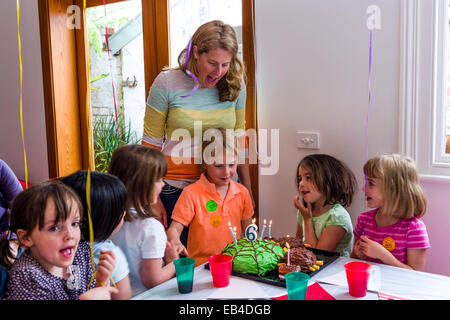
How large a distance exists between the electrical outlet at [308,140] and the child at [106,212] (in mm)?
1046

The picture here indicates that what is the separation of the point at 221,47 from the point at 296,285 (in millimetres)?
838

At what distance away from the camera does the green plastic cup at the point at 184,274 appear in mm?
1137

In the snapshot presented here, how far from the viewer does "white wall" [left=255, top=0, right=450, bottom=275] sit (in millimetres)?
1667

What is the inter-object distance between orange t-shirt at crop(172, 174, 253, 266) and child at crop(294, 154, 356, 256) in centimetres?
30

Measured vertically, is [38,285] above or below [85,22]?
below

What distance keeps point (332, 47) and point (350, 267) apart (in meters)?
0.98

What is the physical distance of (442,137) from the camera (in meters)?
1.62

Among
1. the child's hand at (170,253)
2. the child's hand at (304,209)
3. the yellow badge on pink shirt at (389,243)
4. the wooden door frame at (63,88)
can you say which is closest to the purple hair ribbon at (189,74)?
the wooden door frame at (63,88)

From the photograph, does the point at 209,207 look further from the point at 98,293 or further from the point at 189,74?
the point at 98,293

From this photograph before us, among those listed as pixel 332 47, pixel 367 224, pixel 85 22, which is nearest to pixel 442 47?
pixel 332 47

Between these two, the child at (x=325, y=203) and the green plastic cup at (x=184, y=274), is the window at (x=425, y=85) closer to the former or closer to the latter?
the child at (x=325, y=203)

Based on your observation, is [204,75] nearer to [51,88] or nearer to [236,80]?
[236,80]

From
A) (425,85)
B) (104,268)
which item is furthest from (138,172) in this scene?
(425,85)

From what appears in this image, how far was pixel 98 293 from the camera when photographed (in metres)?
0.92
